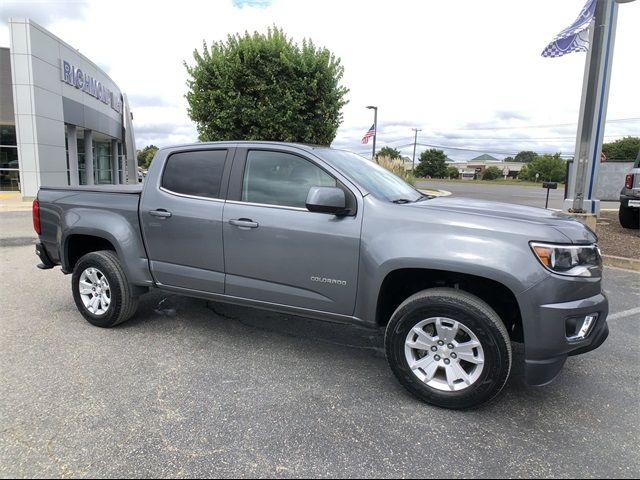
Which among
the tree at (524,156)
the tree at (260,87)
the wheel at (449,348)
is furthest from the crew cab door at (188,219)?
the tree at (524,156)

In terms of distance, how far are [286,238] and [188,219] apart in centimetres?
99

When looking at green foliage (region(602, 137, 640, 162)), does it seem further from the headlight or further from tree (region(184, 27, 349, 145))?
the headlight

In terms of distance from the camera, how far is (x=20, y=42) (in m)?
16.4

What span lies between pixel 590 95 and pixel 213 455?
10525 mm

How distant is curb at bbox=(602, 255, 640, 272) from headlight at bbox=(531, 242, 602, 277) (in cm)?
525

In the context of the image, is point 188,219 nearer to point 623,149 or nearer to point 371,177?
point 371,177

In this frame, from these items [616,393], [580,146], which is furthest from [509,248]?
[580,146]

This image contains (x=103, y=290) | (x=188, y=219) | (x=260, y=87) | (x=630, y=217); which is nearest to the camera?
(x=188, y=219)

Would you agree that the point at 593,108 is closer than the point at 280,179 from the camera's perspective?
No

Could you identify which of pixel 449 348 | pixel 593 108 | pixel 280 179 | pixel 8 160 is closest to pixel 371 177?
pixel 280 179

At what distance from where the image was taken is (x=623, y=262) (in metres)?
7.61

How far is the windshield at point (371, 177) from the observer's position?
11.8ft

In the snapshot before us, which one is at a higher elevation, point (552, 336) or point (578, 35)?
point (578, 35)

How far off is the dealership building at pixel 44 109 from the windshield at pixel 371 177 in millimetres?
17076
